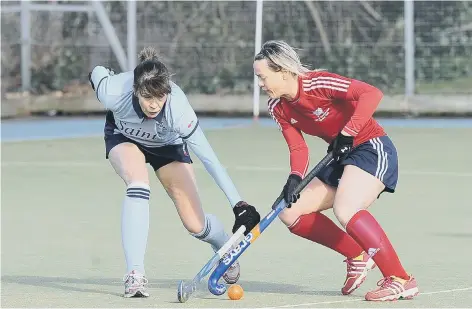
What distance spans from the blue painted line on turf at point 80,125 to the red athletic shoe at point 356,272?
832 centimetres

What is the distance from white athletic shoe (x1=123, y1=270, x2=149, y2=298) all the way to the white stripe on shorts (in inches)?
40.7

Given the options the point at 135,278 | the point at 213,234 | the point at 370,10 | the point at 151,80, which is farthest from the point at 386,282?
the point at 370,10

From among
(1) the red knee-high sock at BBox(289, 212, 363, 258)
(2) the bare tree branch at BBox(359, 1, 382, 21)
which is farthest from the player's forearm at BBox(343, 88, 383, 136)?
(2) the bare tree branch at BBox(359, 1, 382, 21)

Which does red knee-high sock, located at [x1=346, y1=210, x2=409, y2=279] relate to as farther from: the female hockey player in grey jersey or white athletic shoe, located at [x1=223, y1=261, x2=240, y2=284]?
white athletic shoe, located at [x1=223, y1=261, x2=240, y2=284]

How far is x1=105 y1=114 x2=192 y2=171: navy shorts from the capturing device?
5.58 m

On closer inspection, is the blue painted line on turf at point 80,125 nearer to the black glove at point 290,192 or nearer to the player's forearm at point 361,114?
the black glove at point 290,192

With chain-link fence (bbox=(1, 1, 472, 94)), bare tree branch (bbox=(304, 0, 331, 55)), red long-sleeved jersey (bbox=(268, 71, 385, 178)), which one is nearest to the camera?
red long-sleeved jersey (bbox=(268, 71, 385, 178))

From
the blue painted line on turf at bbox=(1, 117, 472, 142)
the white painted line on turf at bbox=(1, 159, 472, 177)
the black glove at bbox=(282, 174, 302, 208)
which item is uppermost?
the black glove at bbox=(282, 174, 302, 208)

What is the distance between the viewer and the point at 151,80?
5148 millimetres

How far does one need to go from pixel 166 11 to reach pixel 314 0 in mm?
1922

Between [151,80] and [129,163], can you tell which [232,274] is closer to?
[129,163]

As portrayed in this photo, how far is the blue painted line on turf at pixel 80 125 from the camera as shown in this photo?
13.8 metres

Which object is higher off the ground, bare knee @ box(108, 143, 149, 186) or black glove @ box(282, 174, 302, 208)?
bare knee @ box(108, 143, 149, 186)

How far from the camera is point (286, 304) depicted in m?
5.08
